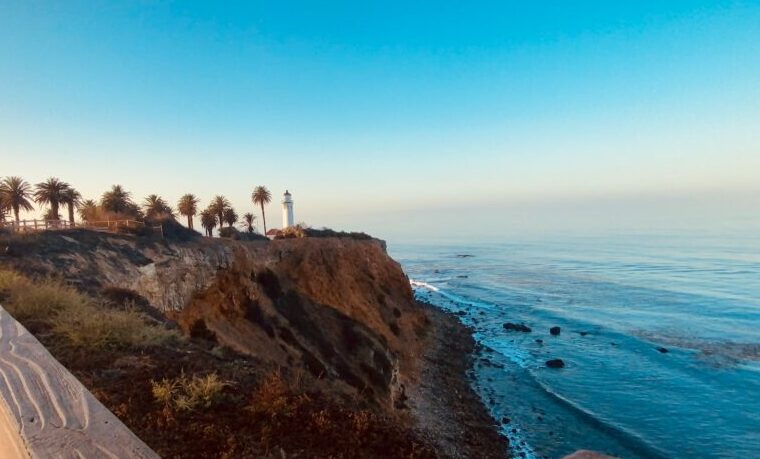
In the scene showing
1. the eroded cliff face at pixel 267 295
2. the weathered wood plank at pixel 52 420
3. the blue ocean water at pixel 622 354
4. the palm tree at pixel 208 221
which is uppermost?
the palm tree at pixel 208 221

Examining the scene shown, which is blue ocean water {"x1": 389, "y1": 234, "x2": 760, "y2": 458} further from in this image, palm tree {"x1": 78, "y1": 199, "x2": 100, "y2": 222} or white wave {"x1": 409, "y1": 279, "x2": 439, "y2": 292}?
palm tree {"x1": 78, "y1": 199, "x2": 100, "y2": 222}

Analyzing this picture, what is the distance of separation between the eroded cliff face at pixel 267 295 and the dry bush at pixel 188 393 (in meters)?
14.4

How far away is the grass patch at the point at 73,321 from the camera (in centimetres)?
671

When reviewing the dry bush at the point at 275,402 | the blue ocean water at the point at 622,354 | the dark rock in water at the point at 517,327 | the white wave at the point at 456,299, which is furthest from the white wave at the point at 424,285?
the dry bush at the point at 275,402

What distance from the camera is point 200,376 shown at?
5820 millimetres

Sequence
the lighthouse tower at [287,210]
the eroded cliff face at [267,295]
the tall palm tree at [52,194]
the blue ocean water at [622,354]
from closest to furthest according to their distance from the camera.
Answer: the eroded cliff face at [267,295] < the blue ocean water at [622,354] < the tall palm tree at [52,194] < the lighthouse tower at [287,210]

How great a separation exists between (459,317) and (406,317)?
11.5 m

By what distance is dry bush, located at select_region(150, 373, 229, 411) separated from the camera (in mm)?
4812

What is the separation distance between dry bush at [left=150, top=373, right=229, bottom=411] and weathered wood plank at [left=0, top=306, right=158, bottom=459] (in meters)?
2.45

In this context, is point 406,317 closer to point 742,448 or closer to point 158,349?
point 742,448

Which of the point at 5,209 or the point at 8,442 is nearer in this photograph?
the point at 8,442

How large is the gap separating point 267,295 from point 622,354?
30210mm

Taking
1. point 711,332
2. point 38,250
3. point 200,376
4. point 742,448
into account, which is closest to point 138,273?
point 38,250

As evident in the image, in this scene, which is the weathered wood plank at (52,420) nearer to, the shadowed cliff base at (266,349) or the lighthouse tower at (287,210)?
the shadowed cliff base at (266,349)
